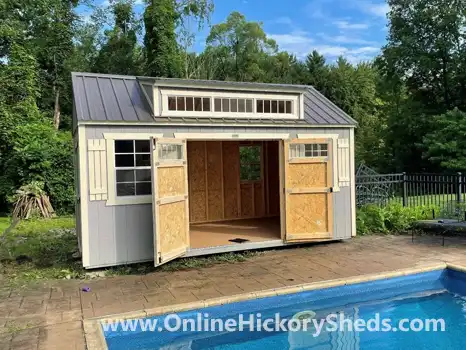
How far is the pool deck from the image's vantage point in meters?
4.14

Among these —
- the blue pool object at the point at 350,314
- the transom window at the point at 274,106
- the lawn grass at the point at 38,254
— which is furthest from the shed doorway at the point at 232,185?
the blue pool object at the point at 350,314

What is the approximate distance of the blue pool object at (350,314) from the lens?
437cm

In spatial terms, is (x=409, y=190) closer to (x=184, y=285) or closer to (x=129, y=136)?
(x=184, y=285)

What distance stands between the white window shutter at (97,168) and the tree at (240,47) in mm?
22036

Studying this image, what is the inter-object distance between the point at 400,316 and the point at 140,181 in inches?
166

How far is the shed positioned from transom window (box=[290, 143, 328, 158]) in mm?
19

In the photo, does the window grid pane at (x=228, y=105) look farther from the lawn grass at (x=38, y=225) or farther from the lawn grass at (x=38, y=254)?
the lawn grass at (x=38, y=225)

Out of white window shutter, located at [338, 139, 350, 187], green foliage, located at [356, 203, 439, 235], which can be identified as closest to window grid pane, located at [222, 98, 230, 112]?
white window shutter, located at [338, 139, 350, 187]

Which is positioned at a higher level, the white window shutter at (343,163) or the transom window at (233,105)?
the transom window at (233,105)

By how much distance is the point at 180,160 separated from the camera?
646 cm

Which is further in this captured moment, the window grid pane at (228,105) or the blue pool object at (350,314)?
the window grid pane at (228,105)

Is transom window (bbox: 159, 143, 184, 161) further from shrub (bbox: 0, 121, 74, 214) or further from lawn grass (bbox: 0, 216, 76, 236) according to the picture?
shrub (bbox: 0, 121, 74, 214)

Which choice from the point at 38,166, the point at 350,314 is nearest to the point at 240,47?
the point at 38,166

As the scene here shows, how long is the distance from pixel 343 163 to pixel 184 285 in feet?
13.8
